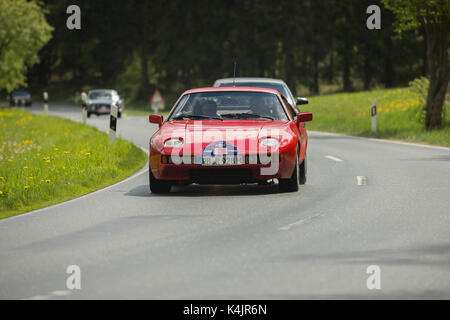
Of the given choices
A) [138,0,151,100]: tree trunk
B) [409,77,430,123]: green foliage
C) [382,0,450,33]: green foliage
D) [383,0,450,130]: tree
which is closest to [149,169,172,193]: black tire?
[382,0,450,33]: green foliage

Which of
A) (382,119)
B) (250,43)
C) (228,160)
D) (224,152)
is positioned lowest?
(382,119)

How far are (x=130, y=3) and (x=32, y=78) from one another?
98.1 ft

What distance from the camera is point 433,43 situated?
26.8m

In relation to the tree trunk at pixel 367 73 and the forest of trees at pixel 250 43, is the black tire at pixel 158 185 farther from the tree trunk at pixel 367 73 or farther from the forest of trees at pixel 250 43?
the tree trunk at pixel 367 73

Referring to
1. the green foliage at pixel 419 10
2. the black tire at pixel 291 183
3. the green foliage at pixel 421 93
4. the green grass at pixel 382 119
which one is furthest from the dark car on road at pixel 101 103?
the black tire at pixel 291 183

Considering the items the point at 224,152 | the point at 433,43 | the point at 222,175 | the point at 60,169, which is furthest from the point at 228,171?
the point at 433,43

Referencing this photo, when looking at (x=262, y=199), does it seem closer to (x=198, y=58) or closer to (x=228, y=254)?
(x=228, y=254)

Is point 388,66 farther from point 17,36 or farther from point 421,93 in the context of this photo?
point 421,93

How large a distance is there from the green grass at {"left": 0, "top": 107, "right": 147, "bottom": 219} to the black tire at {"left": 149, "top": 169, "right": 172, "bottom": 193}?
106 cm

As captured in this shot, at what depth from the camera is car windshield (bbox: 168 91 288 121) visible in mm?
12805

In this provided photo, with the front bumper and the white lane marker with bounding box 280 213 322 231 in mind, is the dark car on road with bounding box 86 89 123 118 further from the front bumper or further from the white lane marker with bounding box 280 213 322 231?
the white lane marker with bounding box 280 213 322 231

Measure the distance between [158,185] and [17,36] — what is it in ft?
137

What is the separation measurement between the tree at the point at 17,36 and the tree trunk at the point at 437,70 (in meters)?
30.1

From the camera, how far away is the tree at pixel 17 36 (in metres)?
51.4
